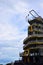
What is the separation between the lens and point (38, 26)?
331 feet

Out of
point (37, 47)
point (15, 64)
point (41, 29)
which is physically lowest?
→ point (15, 64)

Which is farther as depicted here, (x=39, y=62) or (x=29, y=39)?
(x=29, y=39)

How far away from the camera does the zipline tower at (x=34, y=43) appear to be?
302 ft

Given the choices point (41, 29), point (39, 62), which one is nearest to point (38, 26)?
point (41, 29)

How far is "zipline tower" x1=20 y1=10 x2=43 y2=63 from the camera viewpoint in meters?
91.9

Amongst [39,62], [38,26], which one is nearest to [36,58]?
[39,62]

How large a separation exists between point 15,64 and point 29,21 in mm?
23292

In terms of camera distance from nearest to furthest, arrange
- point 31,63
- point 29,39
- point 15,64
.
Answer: point 31,63 → point 15,64 → point 29,39

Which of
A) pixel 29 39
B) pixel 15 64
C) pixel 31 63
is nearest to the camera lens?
pixel 31 63

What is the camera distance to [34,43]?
94.0 meters

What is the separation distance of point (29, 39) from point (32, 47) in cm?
515

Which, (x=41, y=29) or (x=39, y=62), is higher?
(x=41, y=29)

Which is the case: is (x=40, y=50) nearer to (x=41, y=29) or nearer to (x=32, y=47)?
(x=32, y=47)

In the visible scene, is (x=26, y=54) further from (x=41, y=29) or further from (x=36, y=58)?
(x=41, y=29)
